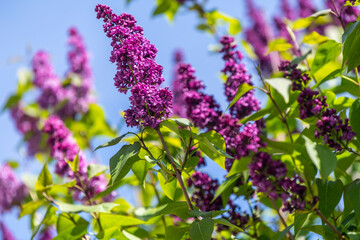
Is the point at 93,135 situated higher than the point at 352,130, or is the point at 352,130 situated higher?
the point at 93,135

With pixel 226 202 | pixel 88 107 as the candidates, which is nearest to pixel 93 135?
pixel 88 107

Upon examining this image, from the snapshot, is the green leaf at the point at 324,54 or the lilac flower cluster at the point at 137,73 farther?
the green leaf at the point at 324,54

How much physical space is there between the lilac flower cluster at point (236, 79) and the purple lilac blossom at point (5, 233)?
8.21 feet

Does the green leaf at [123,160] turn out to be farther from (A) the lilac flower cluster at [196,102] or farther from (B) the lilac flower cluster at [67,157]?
(B) the lilac flower cluster at [67,157]

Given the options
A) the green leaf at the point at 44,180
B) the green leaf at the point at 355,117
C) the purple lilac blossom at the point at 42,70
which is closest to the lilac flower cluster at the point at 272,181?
the green leaf at the point at 355,117

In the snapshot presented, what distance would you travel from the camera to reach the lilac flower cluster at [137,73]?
1191 millimetres

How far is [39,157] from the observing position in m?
3.83

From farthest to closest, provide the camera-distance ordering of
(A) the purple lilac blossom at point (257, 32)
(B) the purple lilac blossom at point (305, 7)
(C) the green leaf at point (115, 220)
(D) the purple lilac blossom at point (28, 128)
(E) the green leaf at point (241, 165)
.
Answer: (D) the purple lilac blossom at point (28, 128) → (A) the purple lilac blossom at point (257, 32) → (B) the purple lilac blossom at point (305, 7) → (C) the green leaf at point (115, 220) → (E) the green leaf at point (241, 165)

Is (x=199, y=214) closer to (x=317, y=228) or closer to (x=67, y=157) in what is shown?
(x=317, y=228)

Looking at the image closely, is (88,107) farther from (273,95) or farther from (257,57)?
(273,95)

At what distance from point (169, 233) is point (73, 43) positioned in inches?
129

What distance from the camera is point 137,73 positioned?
122cm

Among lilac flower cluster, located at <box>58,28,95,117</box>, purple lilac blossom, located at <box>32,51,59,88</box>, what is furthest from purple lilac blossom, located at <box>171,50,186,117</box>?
purple lilac blossom, located at <box>32,51,59,88</box>

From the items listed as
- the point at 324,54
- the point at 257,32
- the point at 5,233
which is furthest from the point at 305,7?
the point at 5,233
